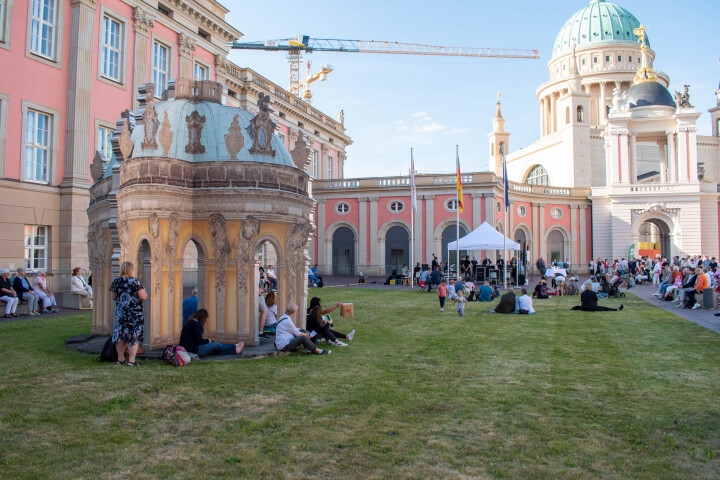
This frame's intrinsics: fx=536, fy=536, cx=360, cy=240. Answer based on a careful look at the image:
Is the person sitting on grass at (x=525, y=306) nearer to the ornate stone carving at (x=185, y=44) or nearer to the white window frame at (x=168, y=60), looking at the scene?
the white window frame at (x=168, y=60)

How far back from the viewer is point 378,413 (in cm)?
705

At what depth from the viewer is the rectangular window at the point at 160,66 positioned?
30484 mm

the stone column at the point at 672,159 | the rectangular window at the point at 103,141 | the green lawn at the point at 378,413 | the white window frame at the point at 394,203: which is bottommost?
the green lawn at the point at 378,413

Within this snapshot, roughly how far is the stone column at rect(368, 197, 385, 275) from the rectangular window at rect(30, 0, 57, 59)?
1016 inches

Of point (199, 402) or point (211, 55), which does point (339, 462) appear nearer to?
point (199, 402)

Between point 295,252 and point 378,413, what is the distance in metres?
6.31

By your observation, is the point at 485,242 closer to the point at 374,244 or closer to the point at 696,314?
the point at 696,314

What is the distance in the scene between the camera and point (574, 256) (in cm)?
4994

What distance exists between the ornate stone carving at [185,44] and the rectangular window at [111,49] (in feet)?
15.2

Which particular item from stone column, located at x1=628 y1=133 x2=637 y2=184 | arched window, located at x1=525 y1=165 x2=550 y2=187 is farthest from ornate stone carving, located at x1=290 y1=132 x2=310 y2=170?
arched window, located at x1=525 y1=165 x2=550 y2=187

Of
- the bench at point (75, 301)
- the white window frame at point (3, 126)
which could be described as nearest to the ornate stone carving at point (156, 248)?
the bench at point (75, 301)

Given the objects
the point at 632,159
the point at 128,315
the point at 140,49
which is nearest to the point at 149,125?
the point at 128,315

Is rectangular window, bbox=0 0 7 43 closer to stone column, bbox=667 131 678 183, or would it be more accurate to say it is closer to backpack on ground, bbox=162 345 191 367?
backpack on ground, bbox=162 345 191 367

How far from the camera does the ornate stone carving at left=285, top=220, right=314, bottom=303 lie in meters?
12.6
